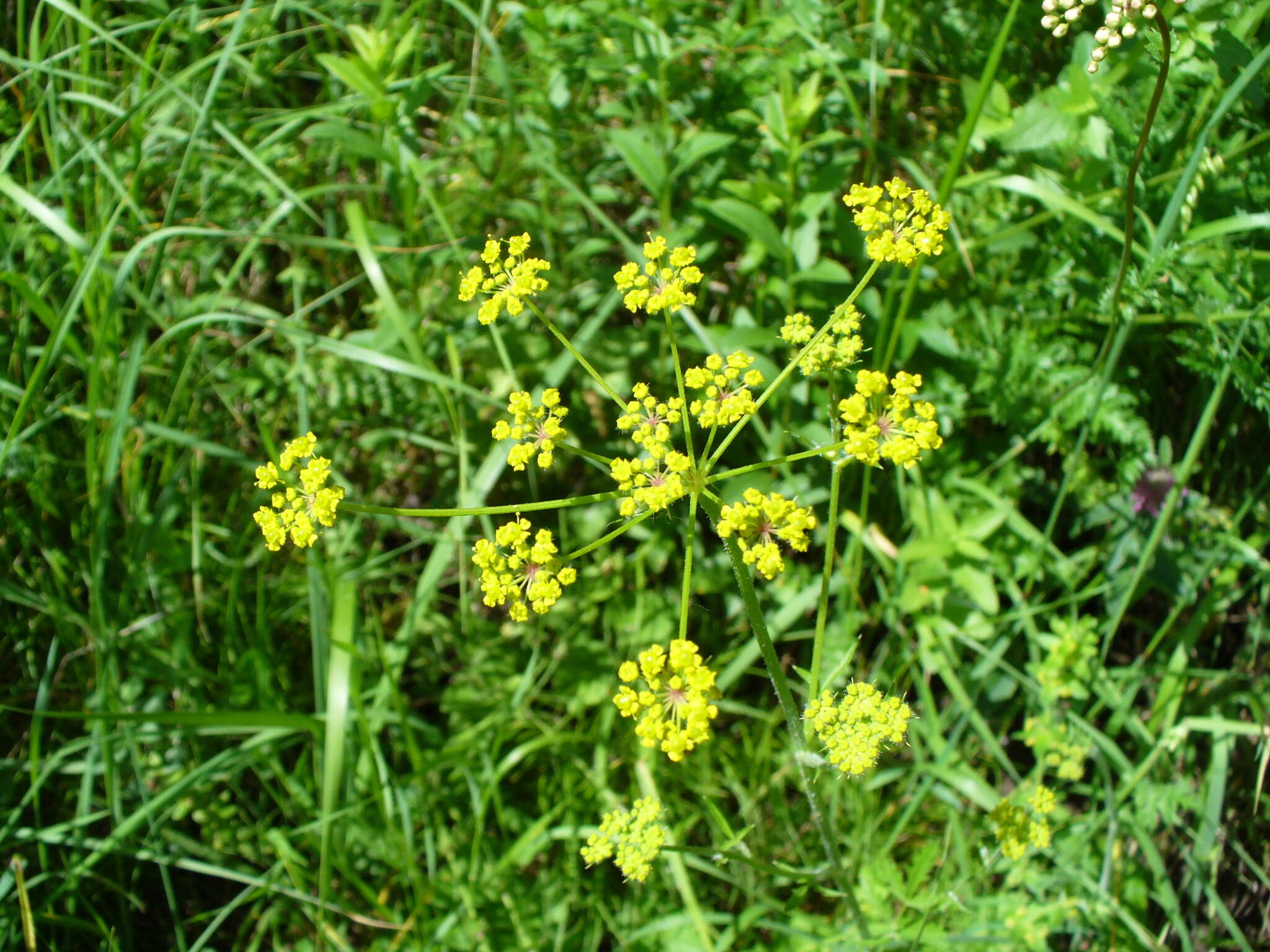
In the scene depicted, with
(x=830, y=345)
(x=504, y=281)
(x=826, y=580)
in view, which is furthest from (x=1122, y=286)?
(x=504, y=281)

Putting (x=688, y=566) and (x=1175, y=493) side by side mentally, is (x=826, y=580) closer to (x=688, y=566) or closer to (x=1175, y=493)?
(x=688, y=566)

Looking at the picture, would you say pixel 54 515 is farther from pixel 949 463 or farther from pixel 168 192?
pixel 949 463

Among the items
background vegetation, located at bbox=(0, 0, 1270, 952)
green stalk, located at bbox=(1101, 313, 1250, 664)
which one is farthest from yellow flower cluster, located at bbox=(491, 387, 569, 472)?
green stalk, located at bbox=(1101, 313, 1250, 664)

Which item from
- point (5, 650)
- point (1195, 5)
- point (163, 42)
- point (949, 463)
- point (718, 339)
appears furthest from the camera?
point (163, 42)

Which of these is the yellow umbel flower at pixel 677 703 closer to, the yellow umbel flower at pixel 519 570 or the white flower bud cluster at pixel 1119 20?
the yellow umbel flower at pixel 519 570

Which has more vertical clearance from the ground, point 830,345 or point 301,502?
point 830,345

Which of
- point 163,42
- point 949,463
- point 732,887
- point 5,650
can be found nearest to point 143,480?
point 5,650
